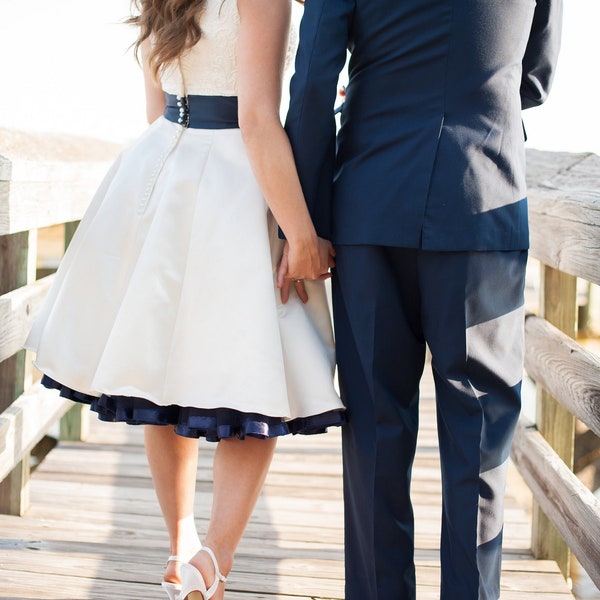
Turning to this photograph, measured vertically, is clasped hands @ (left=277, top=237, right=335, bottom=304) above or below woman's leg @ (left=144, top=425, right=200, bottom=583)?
above

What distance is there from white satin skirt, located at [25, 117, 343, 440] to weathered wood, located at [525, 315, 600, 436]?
1.84 feet

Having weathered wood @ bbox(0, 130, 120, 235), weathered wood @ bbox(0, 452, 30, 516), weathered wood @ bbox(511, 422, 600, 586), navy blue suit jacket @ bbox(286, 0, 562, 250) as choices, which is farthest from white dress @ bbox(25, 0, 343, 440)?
weathered wood @ bbox(0, 452, 30, 516)

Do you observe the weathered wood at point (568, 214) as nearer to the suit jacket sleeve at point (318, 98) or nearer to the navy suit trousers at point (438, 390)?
the navy suit trousers at point (438, 390)

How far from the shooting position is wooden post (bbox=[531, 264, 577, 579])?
2.27 m

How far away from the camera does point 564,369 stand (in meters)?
2.01

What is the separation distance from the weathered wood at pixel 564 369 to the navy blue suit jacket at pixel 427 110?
0.45 metres

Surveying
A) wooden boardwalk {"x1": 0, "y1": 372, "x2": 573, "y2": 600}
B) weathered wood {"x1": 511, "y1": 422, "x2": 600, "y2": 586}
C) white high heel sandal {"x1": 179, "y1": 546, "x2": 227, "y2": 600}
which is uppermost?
weathered wood {"x1": 511, "y1": 422, "x2": 600, "y2": 586}

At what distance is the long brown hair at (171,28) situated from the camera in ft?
5.42

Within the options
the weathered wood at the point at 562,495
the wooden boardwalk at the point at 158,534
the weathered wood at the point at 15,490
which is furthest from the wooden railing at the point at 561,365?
the weathered wood at the point at 15,490

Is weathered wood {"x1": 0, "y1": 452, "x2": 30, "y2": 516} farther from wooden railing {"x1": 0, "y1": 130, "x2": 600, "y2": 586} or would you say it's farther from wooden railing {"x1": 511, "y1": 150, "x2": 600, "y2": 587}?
wooden railing {"x1": 511, "y1": 150, "x2": 600, "y2": 587}

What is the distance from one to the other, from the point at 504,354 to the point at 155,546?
1248 mm

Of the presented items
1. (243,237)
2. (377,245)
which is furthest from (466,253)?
(243,237)

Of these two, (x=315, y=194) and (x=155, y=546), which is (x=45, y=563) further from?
(x=315, y=194)

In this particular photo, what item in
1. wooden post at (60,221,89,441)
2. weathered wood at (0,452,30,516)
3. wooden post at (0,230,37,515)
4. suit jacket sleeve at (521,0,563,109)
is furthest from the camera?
wooden post at (60,221,89,441)
